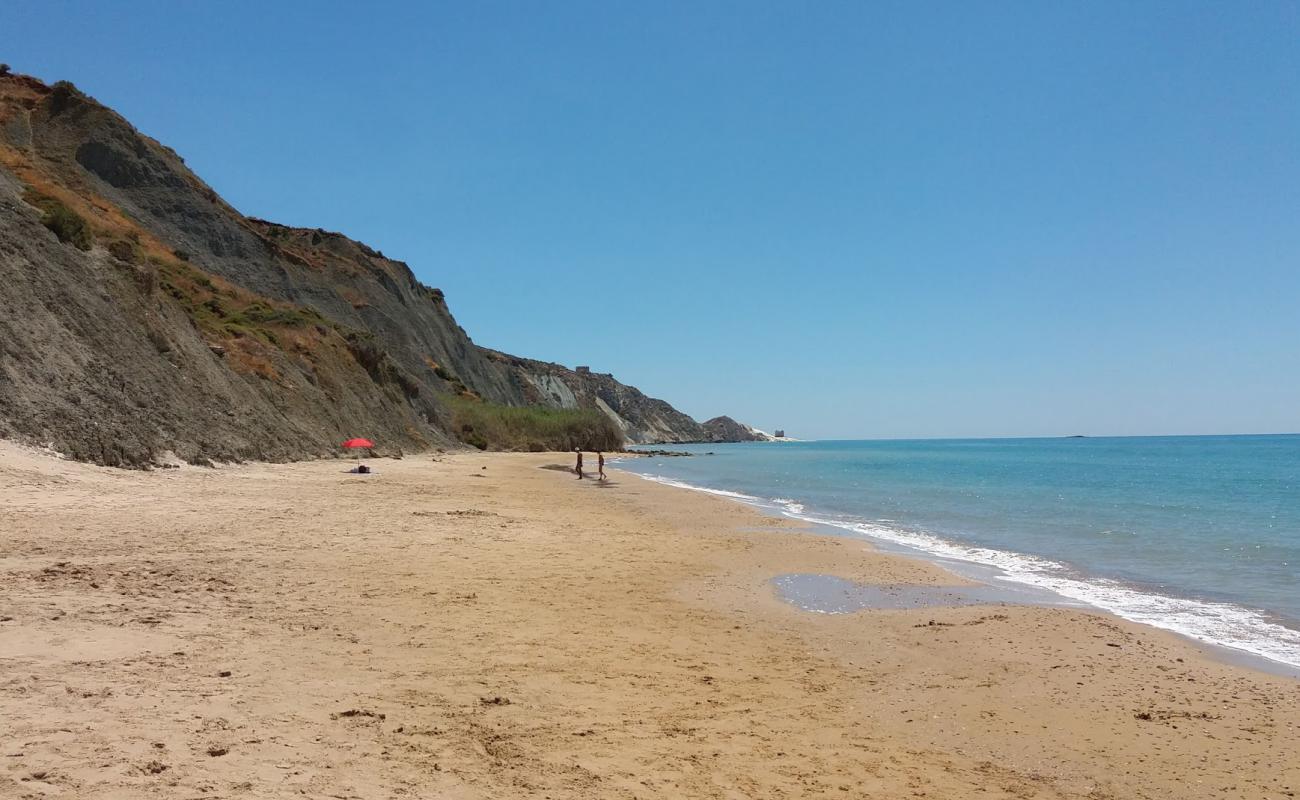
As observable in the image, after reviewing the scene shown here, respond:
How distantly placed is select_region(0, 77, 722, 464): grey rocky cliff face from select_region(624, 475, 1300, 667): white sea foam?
18.3 meters

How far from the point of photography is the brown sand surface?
14.3ft

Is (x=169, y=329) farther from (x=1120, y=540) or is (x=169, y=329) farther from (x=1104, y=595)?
(x=1120, y=540)

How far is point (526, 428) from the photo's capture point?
7544 cm

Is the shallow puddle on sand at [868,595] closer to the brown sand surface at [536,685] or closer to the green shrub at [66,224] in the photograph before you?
the brown sand surface at [536,685]

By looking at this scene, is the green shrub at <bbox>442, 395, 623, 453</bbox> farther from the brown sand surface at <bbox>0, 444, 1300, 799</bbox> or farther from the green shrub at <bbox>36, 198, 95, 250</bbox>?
the brown sand surface at <bbox>0, 444, 1300, 799</bbox>

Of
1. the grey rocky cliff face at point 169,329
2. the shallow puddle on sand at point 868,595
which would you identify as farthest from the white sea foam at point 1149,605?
the grey rocky cliff face at point 169,329

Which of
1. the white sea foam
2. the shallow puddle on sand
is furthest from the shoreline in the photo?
the shallow puddle on sand

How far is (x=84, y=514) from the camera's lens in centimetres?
1152

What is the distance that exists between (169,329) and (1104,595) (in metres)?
26.8

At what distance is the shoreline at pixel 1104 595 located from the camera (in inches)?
338

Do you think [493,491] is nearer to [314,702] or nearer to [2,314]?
[2,314]

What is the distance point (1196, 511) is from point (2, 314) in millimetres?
35464

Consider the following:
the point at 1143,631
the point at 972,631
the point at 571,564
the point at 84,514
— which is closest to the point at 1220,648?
the point at 1143,631

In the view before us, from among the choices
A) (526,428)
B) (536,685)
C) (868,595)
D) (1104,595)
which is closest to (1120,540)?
(1104,595)
